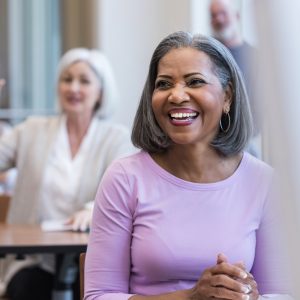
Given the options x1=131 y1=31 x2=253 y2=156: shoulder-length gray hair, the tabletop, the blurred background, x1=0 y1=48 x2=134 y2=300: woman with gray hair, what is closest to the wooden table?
the tabletop

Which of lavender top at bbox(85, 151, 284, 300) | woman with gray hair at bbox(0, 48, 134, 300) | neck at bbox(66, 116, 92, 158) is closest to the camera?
lavender top at bbox(85, 151, 284, 300)

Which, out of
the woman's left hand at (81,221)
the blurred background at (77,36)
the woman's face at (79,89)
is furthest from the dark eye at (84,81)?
the blurred background at (77,36)

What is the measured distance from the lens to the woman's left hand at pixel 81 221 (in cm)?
270

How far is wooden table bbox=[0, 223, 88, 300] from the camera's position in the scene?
7.93 feet

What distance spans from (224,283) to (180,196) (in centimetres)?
25

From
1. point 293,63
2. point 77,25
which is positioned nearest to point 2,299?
point 293,63

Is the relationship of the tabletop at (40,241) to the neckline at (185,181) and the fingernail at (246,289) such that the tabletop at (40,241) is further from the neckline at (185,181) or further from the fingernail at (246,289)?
the fingernail at (246,289)

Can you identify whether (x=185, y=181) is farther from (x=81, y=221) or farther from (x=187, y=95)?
(x=81, y=221)

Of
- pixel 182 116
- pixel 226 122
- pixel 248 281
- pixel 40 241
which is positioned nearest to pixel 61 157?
pixel 40 241

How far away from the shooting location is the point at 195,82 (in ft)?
5.07

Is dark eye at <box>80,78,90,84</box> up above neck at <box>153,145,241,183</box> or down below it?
above

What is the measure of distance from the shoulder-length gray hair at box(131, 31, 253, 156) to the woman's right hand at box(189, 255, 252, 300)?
343 mm

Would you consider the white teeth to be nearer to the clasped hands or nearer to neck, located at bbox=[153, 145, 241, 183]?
neck, located at bbox=[153, 145, 241, 183]

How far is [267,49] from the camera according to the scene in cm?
59
